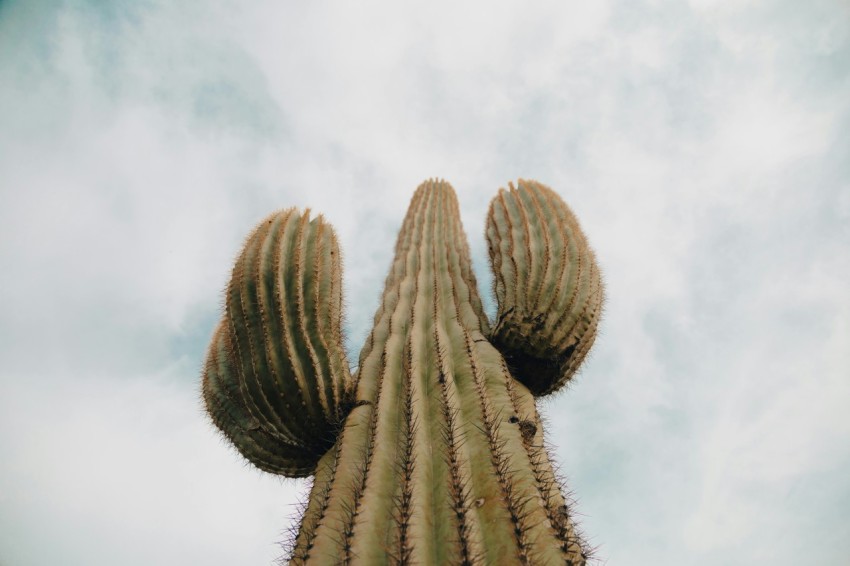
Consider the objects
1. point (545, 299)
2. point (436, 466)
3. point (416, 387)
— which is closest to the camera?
point (436, 466)

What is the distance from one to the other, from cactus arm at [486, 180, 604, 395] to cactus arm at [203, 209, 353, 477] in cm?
109

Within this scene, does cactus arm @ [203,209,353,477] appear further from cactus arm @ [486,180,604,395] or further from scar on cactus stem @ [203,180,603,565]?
cactus arm @ [486,180,604,395]

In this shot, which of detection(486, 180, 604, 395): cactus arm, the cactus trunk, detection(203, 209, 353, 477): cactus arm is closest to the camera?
the cactus trunk

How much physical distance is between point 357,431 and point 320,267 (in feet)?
3.31

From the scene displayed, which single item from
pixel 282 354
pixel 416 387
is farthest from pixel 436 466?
pixel 282 354

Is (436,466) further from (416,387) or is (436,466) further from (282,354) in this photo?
(282,354)

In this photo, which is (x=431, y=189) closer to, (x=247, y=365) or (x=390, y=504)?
(x=247, y=365)

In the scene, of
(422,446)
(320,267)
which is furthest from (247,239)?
(422,446)

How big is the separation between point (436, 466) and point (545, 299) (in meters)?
1.37

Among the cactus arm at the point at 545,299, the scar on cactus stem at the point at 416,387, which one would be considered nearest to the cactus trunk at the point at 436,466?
the scar on cactus stem at the point at 416,387

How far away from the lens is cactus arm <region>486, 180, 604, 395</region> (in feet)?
10.3

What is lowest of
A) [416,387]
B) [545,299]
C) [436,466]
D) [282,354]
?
[436,466]

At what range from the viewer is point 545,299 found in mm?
3143

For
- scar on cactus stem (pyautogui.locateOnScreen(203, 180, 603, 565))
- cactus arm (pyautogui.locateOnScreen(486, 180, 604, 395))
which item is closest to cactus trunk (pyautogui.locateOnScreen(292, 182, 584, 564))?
scar on cactus stem (pyautogui.locateOnScreen(203, 180, 603, 565))
